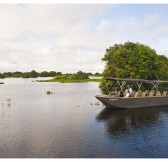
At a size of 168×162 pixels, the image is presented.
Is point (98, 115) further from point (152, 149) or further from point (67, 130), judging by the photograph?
point (152, 149)

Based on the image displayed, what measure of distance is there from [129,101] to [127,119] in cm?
755

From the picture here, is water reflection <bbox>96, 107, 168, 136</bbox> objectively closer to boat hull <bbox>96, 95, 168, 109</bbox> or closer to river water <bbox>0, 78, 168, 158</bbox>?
river water <bbox>0, 78, 168, 158</bbox>

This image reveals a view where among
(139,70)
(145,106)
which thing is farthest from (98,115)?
(139,70)

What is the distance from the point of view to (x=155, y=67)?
3162 inches

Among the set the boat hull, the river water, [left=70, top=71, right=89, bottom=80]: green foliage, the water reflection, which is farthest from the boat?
[left=70, top=71, right=89, bottom=80]: green foliage

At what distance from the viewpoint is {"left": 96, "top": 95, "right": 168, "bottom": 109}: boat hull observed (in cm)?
4642

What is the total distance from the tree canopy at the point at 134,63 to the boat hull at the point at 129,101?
80.4 ft

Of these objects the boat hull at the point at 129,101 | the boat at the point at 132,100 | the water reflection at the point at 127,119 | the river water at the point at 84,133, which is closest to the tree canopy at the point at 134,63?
the boat at the point at 132,100

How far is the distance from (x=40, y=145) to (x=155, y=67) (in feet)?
193

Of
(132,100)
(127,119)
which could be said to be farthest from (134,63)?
(127,119)

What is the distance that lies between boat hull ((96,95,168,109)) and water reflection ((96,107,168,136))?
113 centimetres

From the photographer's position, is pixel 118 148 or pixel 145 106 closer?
pixel 118 148

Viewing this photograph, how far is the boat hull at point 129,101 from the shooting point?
46.4 m

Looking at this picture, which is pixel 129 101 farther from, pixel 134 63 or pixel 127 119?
pixel 134 63
